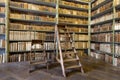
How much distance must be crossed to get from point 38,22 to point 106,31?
7.82 feet

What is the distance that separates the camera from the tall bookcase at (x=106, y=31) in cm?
345

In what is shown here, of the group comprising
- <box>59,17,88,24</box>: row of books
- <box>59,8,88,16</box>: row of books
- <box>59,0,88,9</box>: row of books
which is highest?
<box>59,0,88,9</box>: row of books

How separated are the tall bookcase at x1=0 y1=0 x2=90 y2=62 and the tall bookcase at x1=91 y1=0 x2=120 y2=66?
411 mm

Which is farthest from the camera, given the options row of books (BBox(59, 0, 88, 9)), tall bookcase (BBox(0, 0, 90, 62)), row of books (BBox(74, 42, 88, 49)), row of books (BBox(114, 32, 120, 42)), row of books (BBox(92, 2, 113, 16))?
row of books (BBox(74, 42, 88, 49))

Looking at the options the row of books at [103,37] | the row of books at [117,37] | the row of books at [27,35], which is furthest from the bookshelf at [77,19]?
the row of books at [117,37]

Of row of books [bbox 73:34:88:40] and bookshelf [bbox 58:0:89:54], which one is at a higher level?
bookshelf [bbox 58:0:89:54]

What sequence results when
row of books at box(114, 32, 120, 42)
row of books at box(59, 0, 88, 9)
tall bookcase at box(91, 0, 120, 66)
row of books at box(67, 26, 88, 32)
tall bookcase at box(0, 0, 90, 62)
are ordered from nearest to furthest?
row of books at box(114, 32, 120, 42)
tall bookcase at box(91, 0, 120, 66)
tall bookcase at box(0, 0, 90, 62)
row of books at box(59, 0, 88, 9)
row of books at box(67, 26, 88, 32)

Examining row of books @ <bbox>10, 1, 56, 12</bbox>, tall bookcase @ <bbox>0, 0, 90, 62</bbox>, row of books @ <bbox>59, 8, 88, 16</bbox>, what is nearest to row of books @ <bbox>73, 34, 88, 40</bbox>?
tall bookcase @ <bbox>0, 0, 90, 62</bbox>

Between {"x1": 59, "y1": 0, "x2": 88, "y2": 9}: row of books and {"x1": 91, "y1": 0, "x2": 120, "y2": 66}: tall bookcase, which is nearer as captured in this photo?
{"x1": 91, "y1": 0, "x2": 120, "y2": 66}: tall bookcase

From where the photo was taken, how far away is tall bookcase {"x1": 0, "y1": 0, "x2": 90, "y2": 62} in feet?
11.9

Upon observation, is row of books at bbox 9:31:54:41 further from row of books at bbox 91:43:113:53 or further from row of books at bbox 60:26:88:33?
row of books at bbox 91:43:113:53

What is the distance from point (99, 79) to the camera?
2.29 meters

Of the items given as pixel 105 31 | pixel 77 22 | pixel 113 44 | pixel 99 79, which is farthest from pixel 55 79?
pixel 77 22

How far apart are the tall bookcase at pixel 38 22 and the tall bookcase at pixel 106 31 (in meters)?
0.41
